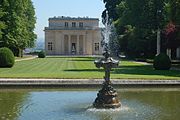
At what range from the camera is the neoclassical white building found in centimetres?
Result: 11562

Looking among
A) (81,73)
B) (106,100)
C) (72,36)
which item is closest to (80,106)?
(106,100)

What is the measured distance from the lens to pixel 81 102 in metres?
19.4

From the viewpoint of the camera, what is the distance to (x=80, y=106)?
18125mm

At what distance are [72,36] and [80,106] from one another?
329ft

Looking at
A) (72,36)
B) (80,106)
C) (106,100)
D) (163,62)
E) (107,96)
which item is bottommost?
(80,106)

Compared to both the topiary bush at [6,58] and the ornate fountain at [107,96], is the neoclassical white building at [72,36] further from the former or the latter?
the ornate fountain at [107,96]

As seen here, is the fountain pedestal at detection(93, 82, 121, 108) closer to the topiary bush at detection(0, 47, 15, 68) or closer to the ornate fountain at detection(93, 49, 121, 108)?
the ornate fountain at detection(93, 49, 121, 108)

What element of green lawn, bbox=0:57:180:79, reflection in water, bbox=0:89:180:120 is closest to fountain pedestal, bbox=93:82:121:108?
reflection in water, bbox=0:89:180:120

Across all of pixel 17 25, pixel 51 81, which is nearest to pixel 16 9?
pixel 17 25

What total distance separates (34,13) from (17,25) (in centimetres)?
3129

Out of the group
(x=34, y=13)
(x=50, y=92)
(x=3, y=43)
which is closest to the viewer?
(x=50, y=92)

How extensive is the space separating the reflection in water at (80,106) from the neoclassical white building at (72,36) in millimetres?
92361

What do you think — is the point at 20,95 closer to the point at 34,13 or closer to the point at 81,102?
the point at 81,102

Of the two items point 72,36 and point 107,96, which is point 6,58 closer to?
point 107,96
